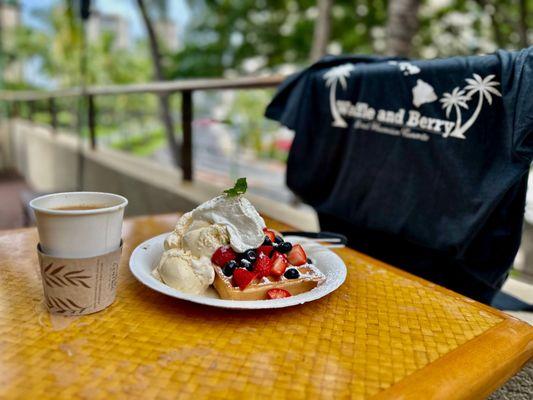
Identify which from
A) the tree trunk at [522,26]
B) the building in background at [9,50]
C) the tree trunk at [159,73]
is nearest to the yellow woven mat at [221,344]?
Answer: the tree trunk at [522,26]

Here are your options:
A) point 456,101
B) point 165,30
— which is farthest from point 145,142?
point 456,101

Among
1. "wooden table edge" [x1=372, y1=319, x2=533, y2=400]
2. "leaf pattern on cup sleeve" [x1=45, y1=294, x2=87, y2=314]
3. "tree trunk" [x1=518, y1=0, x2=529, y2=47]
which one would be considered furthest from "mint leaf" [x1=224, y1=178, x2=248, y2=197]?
"tree trunk" [x1=518, y1=0, x2=529, y2=47]

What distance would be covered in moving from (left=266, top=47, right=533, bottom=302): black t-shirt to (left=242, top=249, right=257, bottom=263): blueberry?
745 mm

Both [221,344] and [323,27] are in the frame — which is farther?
[323,27]

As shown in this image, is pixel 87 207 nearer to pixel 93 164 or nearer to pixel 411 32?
pixel 93 164

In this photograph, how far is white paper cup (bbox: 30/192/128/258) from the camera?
26.8 inches

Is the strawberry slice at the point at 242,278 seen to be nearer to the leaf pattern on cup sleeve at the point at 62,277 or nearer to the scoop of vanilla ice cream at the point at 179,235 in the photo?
the scoop of vanilla ice cream at the point at 179,235

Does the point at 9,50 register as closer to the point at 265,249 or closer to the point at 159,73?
the point at 159,73

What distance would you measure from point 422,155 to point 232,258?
83 centimetres

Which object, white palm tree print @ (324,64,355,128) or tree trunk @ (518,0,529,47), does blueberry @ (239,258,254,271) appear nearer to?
white palm tree print @ (324,64,355,128)

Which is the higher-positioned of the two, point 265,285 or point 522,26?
point 522,26

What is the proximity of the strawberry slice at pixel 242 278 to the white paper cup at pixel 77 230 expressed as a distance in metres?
0.22

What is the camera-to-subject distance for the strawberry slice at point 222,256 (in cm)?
84

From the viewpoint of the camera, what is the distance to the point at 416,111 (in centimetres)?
139
